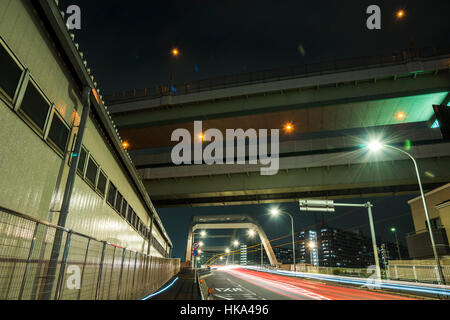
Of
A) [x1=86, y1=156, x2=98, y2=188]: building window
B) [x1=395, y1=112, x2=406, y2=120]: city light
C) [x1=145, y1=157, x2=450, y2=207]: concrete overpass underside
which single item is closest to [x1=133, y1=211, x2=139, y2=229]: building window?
[x1=145, y1=157, x2=450, y2=207]: concrete overpass underside

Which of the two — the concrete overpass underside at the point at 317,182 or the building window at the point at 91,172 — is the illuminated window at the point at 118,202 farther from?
the concrete overpass underside at the point at 317,182

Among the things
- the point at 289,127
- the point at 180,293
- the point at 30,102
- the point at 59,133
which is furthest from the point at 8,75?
the point at 289,127

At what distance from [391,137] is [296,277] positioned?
20671 mm

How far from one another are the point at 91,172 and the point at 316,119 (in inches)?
804

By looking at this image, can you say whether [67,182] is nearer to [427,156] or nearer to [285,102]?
[285,102]

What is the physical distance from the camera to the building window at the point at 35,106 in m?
6.57

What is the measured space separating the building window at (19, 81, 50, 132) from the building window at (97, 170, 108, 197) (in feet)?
16.4

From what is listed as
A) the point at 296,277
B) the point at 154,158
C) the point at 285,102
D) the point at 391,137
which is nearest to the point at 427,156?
the point at 391,137

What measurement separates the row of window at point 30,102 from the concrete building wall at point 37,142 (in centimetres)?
13

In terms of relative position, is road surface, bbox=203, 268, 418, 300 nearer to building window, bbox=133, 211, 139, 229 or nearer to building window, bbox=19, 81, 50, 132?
building window, bbox=133, 211, 139, 229

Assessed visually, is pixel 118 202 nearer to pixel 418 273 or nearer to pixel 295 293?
pixel 295 293

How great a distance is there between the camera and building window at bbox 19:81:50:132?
657cm

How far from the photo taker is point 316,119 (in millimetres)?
25188

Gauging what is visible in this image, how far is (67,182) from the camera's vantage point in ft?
27.7
